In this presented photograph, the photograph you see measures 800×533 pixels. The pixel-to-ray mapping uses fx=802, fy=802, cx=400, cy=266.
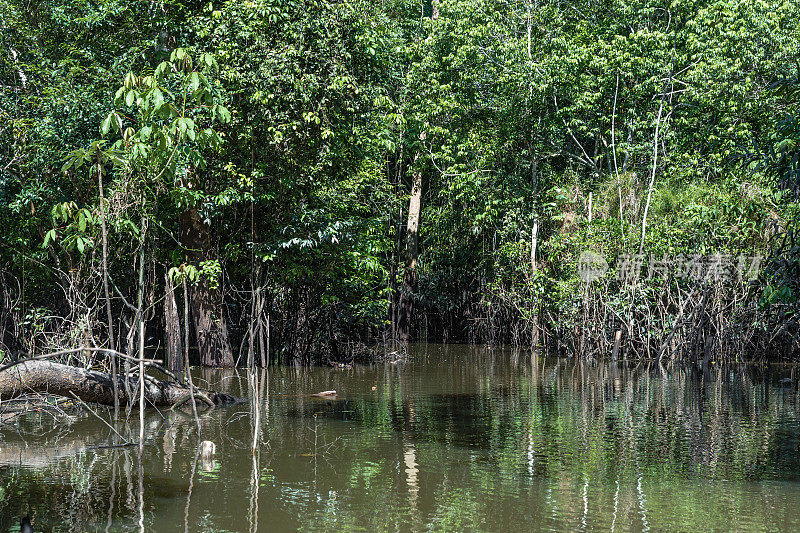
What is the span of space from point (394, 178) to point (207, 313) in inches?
363

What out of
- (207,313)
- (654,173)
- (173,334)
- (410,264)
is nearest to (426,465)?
(173,334)

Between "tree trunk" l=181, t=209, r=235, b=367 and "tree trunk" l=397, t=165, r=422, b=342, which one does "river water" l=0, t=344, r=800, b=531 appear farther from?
"tree trunk" l=397, t=165, r=422, b=342

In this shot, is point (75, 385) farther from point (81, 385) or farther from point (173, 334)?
point (173, 334)

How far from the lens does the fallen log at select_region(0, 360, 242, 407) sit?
816cm

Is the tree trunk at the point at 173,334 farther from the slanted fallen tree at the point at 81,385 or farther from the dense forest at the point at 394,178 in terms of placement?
the slanted fallen tree at the point at 81,385

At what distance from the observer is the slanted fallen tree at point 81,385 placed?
26.7 feet

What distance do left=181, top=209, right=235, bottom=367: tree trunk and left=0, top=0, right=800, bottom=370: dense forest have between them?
4 cm

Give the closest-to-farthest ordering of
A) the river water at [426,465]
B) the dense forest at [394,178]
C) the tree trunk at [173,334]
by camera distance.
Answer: the river water at [426,465] < the dense forest at [394,178] < the tree trunk at [173,334]

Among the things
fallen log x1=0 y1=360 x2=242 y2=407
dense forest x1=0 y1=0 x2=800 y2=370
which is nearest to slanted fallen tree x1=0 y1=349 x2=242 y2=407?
fallen log x1=0 y1=360 x2=242 y2=407

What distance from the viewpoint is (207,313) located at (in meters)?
14.7

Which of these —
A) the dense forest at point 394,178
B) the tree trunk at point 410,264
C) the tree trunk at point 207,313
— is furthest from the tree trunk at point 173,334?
the tree trunk at point 410,264

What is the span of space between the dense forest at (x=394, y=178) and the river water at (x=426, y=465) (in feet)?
6.17

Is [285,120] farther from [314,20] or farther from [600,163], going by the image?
[600,163]

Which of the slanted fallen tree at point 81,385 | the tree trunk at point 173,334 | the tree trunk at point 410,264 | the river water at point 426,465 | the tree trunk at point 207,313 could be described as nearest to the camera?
the river water at point 426,465
